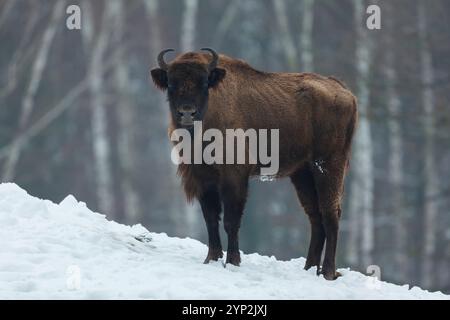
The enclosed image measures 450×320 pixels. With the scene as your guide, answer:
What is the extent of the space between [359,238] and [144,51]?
8045mm

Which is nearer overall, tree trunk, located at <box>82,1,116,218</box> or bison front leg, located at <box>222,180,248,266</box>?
bison front leg, located at <box>222,180,248,266</box>

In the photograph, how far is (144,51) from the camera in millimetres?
38594

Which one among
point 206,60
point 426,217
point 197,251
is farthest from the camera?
point 426,217

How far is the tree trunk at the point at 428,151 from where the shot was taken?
97.0 ft

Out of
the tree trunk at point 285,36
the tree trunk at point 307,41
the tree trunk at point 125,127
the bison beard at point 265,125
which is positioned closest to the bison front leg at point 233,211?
the bison beard at point 265,125

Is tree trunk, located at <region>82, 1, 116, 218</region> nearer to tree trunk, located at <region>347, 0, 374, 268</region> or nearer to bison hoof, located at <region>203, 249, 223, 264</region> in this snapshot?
tree trunk, located at <region>347, 0, 374, 268</region>

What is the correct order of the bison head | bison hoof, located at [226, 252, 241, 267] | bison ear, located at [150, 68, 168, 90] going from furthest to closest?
bison hoof, located at [226, 252, 241, 267], bison ear, located at [150, 68, 168, 90], the bison head

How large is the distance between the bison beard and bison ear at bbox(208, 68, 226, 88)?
1 cm

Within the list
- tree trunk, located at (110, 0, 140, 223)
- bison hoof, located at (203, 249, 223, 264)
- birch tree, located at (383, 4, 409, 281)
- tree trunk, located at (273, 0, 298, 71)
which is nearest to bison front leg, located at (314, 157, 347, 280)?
bison hoof, located at (203, 249, 223, 264)

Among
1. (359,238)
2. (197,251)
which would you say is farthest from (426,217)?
(197,251)

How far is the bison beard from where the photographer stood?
13672mm

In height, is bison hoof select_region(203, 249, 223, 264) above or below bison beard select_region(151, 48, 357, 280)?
below
